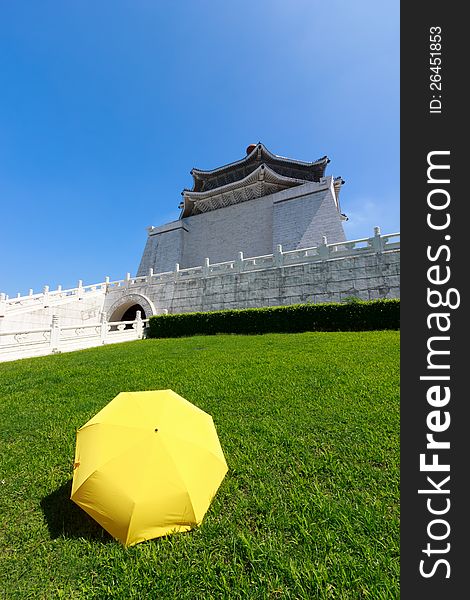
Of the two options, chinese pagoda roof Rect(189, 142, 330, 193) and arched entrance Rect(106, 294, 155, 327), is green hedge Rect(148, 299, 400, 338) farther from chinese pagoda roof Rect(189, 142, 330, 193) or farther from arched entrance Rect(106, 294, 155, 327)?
chinese pagoda roof Rect(189, 142, 330, 193)

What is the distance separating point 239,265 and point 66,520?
13868 mm

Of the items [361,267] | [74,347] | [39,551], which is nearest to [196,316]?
[74,347]

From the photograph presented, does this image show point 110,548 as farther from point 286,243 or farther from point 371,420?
point 286,243

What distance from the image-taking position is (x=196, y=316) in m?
13.8

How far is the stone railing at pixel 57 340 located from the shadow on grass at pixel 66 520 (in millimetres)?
9276

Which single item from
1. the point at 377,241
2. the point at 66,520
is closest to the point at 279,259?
the point at 377,241

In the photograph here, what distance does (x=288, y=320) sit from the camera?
11641 millimetres

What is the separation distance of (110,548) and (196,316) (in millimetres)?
11821

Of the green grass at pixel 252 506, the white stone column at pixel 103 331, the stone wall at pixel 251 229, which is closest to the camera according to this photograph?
the green grass at pixel 252 506

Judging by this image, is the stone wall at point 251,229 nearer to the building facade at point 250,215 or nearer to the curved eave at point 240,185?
the building facade at point 250,215

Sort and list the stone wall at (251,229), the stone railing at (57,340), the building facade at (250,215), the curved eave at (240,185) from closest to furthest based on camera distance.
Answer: the stone railing at (57,340), the stone wall at (251,229), the building facade at (250,215), the curved eave at (240,185)

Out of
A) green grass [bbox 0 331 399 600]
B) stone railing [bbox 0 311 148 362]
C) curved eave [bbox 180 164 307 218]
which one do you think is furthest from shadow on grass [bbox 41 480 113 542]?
curved eave [bbox 180 164 307 218]

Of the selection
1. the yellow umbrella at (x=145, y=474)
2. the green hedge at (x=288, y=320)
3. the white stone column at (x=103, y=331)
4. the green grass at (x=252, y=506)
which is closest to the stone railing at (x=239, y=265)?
the green hedge at (x=288, y=320)

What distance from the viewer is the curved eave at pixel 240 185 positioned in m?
24.8
